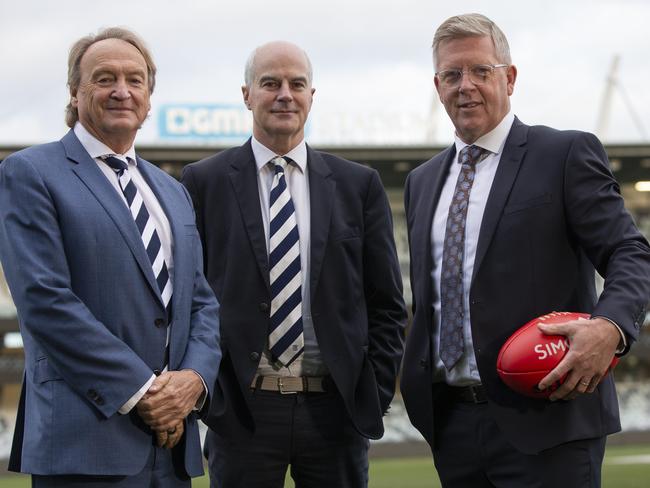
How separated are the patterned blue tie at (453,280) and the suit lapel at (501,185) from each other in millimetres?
96

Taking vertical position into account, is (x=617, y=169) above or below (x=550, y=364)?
below

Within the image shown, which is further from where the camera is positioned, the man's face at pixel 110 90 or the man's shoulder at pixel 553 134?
the man's shoulder at pixel 553 134

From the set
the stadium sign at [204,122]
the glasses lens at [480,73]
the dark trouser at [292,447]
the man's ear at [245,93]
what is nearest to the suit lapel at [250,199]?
the man's ear at [245,93]

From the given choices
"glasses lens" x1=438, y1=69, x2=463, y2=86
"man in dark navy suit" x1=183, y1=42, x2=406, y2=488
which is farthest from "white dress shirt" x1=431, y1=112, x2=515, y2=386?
"man in dark navy suit" x1=183, y1=42, x2=406, y2=488

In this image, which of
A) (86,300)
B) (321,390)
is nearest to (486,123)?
(321,390)

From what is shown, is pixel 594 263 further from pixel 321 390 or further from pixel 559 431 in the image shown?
pixel 321 390

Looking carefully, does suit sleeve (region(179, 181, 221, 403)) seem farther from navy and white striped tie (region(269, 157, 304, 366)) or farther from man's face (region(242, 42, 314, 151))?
man's face (region(242, 42, 314, 151))

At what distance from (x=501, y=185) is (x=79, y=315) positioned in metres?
1.50

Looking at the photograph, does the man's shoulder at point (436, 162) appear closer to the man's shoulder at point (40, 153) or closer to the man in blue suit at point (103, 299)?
the man in blue suit at point (103, 299)

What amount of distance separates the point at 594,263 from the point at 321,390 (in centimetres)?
111

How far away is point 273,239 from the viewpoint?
3713mm

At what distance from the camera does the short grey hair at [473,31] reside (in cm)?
346

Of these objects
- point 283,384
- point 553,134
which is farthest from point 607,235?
point 283,384

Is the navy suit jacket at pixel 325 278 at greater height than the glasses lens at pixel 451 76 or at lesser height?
lesser
